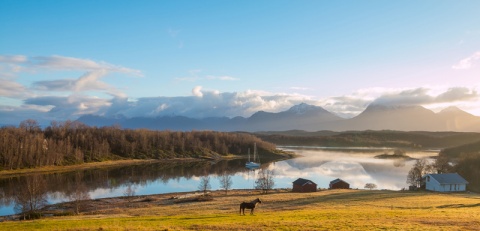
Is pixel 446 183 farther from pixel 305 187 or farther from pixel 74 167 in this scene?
pixel 74 167

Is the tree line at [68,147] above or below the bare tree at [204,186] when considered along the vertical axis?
above

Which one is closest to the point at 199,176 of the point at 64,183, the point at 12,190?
the point at 64,183

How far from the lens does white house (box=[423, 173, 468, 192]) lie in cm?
7919

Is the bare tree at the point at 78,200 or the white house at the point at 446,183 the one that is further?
the white house at the point at 446,183

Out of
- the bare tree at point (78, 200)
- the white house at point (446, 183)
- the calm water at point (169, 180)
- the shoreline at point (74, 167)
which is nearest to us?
the bare tree at point (78, 200)

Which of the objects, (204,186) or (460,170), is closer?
(204,186)

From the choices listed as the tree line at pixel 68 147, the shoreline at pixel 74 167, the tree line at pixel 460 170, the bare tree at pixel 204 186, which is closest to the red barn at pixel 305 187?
the bare tree at pixel 204 186

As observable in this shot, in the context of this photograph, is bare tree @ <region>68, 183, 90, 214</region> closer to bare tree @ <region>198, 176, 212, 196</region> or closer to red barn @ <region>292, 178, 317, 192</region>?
bare tree @ <region>198, 176, 212, 196</region>

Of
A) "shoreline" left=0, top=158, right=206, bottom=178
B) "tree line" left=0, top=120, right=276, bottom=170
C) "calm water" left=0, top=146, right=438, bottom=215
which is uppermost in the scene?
"tree line" left=0, top=120, right=276, bottom=170

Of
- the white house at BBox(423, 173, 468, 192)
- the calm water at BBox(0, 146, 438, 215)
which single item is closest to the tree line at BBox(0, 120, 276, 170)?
the calm water at BBox(0, 146, 438, 215)

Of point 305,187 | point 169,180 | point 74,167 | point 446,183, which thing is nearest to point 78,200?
point 305,187

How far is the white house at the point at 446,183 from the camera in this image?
79188 mm

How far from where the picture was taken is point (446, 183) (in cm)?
7950

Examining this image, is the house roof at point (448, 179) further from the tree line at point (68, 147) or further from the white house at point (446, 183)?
the tree line at point (68, 147)
